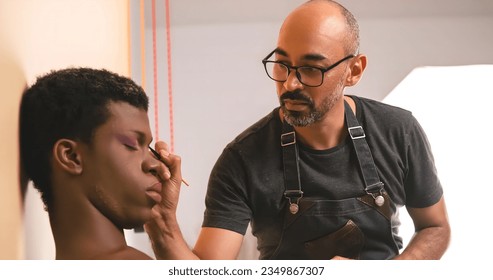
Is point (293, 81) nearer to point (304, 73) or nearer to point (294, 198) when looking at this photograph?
point (304, 73)

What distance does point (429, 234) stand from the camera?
43.2 inches

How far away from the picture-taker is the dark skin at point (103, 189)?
0.88 meters

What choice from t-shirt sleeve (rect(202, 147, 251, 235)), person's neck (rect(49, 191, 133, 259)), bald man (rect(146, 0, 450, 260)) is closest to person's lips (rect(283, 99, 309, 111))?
bald man (rect(146, 0, 450, 260))

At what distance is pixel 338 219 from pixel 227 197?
0.56 feet

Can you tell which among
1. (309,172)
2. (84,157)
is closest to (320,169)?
(309,172)

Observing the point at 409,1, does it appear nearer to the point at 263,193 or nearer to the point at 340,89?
the point at 340,89

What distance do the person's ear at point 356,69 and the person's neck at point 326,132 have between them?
0.03m

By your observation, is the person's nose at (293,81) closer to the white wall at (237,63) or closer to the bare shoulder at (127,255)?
the white wall at (237,63)

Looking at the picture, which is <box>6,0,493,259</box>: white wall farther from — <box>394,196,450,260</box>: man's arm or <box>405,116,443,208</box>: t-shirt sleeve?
<box>394,196,450,260</box>: man's arm

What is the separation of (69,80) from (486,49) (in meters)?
0.66

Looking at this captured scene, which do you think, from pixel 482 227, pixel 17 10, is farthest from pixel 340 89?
pixel 17 10

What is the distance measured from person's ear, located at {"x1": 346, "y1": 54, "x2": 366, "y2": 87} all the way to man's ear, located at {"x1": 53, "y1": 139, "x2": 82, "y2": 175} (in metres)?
0.43

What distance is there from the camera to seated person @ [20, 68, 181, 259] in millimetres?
877

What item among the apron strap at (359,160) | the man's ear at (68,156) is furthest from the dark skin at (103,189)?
the apron strap at (359,160)
